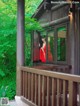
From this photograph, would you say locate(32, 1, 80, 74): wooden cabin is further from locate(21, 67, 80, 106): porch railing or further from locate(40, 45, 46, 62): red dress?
locate(21, 67, 80, 106): porch railing

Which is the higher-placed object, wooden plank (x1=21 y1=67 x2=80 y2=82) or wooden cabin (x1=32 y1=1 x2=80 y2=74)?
wooden cabin (x1=32 y1=1 x2=80 y2=74)

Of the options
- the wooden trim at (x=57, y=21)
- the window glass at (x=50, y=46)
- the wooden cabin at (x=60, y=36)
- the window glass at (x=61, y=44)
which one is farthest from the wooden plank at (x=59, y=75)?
the window glass at (x=50, y=46)

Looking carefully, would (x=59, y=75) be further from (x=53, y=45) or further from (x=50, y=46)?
(x=50, y=46)

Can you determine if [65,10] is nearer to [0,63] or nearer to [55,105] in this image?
[0,63]

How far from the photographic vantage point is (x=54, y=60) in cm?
805

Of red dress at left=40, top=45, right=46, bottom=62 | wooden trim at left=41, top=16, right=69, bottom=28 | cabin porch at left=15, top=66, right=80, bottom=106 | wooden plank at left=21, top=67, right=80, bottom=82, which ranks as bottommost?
cabin porch at left=15, top=66, right=80, bottom=106

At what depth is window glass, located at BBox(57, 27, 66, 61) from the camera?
7355 mm

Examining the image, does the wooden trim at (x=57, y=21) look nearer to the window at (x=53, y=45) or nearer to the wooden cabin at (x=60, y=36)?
the wooden cabin at (x=60, y=36)

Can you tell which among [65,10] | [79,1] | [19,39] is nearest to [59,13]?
[65,10]

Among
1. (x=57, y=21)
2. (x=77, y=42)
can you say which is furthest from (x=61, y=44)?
(x=77, y=42)

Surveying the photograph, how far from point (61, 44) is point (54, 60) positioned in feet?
2.35

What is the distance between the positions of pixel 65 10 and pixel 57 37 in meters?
1.01

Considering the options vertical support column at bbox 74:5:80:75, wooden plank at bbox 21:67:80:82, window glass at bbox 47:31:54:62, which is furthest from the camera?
window glass at bbox 47:31:54:62

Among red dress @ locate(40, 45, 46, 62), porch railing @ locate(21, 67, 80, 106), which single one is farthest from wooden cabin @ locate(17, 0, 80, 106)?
red dress @ locate(40, 45, 46, 62)
